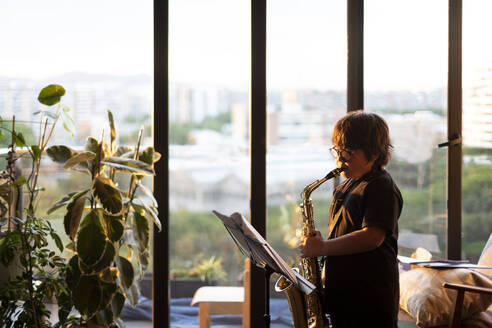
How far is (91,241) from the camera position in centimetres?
285

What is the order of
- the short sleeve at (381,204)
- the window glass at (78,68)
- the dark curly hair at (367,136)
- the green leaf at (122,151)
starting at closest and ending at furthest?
the short sleeve at (381,204) → the dark curly hair at (367,136) → the green leaf at (122,151) → the window glass at (78,68)

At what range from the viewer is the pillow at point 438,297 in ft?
9.45

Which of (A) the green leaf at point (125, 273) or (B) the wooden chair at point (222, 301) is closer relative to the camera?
(A) the green leaf at point (125, 273)

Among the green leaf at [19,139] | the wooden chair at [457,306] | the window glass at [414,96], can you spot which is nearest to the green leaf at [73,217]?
the green leaf at [19,139]

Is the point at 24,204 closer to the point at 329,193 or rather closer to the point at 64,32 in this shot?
the point at 64,32

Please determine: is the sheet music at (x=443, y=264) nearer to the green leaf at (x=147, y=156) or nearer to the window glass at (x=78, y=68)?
the green leaf at (x=147, y=156)

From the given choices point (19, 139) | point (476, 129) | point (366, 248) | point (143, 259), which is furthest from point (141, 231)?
point (476, 129)

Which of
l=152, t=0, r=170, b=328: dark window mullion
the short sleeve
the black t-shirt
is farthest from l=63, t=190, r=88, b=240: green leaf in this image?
the short sleeve

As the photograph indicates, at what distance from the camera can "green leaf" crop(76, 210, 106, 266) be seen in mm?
2824

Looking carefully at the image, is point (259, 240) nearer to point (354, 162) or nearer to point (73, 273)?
point (354, 162)

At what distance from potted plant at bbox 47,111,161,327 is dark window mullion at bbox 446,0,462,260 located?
6.23ft

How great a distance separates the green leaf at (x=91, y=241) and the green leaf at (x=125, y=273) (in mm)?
215

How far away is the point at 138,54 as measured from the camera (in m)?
3.62

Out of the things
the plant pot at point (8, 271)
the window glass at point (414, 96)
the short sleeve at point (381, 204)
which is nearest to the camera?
the short sleeve at point (381, 204)
